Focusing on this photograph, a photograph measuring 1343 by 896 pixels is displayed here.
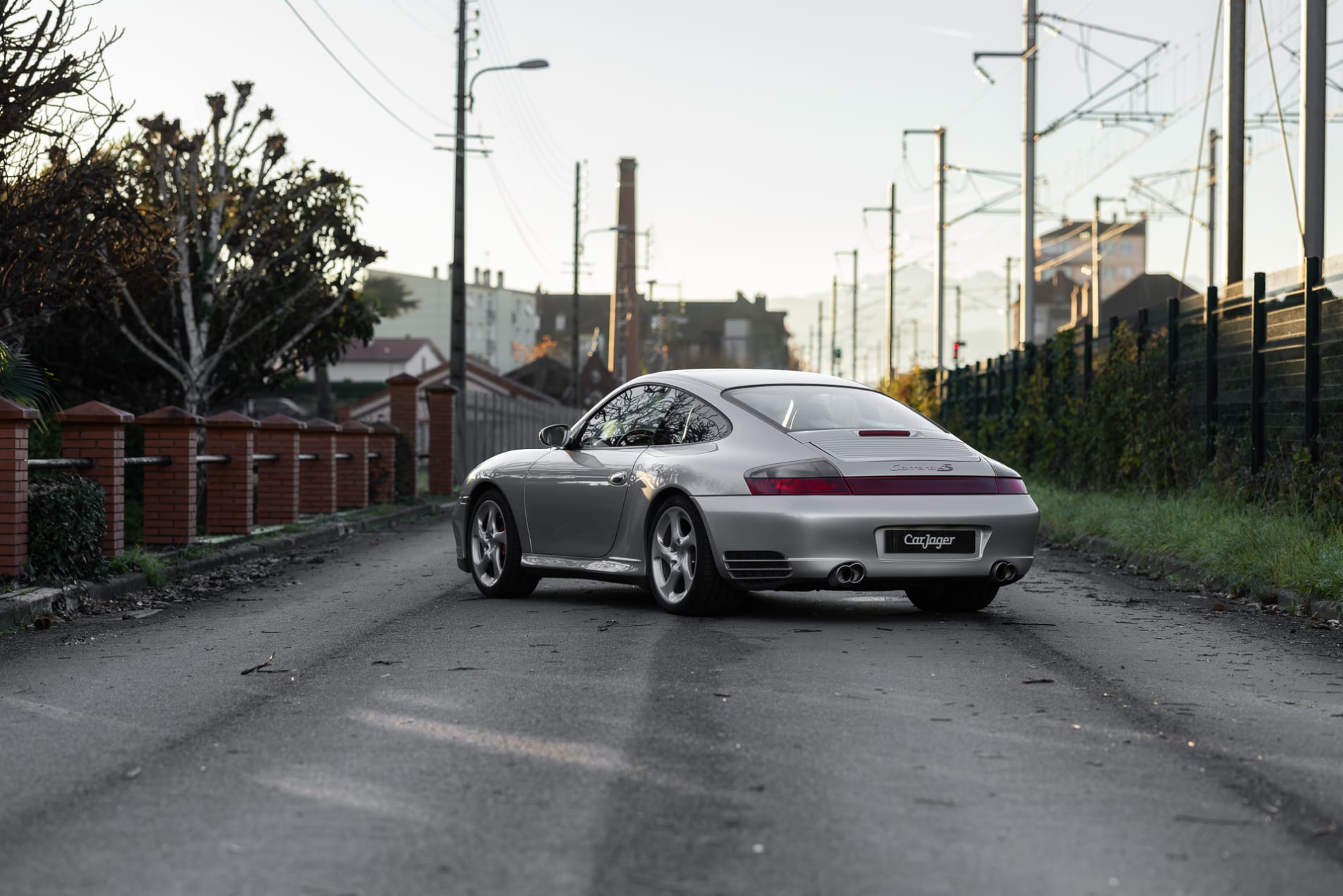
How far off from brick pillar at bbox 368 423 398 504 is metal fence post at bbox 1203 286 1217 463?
11.9 m

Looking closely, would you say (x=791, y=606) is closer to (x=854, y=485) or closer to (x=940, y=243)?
(x=854, y=485)

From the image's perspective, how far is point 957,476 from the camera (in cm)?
895

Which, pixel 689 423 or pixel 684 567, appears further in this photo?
pixel 689 423

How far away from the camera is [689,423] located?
949cm

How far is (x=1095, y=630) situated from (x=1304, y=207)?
8.40 meters

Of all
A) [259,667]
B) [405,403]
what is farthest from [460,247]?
[259,667]

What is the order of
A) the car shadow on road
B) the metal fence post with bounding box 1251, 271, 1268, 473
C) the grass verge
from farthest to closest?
the metal fence post with bounding box 1251, 271, 1268, 473
the grass verge
the car shadow on road

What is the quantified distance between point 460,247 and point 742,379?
21.5m

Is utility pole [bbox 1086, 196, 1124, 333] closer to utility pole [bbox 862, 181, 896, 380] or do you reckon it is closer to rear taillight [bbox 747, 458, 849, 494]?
utility pole [bbox 862, 181, 896, 380]

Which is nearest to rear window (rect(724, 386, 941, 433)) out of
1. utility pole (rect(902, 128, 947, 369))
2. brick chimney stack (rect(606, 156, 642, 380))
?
utility pole (rect(902, 128, 947, 369))

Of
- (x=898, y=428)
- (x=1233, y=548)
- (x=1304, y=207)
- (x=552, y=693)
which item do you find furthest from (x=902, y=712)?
(x=1304, y=207)

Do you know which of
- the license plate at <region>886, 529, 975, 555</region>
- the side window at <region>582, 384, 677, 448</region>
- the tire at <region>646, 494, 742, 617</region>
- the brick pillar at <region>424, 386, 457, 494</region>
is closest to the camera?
the license plate at <region>886, 529, 975, 555</region>

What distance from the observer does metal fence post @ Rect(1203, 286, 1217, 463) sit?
52.9 ft

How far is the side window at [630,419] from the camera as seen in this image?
9.84 m
